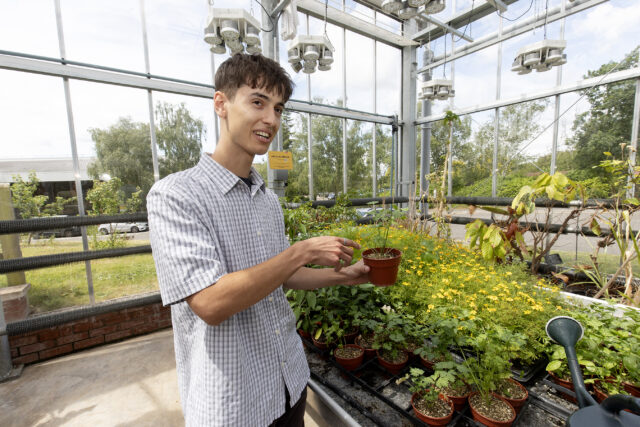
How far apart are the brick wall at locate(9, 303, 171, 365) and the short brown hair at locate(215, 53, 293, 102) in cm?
295

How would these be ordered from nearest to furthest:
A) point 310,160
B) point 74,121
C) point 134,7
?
point 74,121
point 134,7
point 310,160

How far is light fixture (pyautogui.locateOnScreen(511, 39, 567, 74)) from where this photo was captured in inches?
144

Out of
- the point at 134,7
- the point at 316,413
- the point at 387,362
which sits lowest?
the point at 316,413

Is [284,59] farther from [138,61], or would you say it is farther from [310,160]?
[138,61]

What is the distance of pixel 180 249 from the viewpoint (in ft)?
2.34

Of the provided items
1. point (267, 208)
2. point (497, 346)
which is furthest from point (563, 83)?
point (267, 208)

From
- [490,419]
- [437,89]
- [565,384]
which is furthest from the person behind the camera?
[437,89]

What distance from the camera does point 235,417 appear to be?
32.9 inches

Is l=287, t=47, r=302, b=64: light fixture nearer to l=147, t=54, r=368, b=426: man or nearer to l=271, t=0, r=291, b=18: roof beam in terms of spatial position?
l=271, t=0, r=291, b=18: roof beam

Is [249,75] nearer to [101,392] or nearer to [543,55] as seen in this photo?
[101,392]

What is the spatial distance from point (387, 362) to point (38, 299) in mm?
3401

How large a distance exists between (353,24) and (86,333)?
6.25 metres

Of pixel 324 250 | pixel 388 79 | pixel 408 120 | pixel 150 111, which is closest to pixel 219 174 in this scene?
pixel 324 250

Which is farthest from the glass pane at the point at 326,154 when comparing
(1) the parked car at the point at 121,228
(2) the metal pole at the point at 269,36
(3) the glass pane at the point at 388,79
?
(1) the parked car at the point at 121,228
